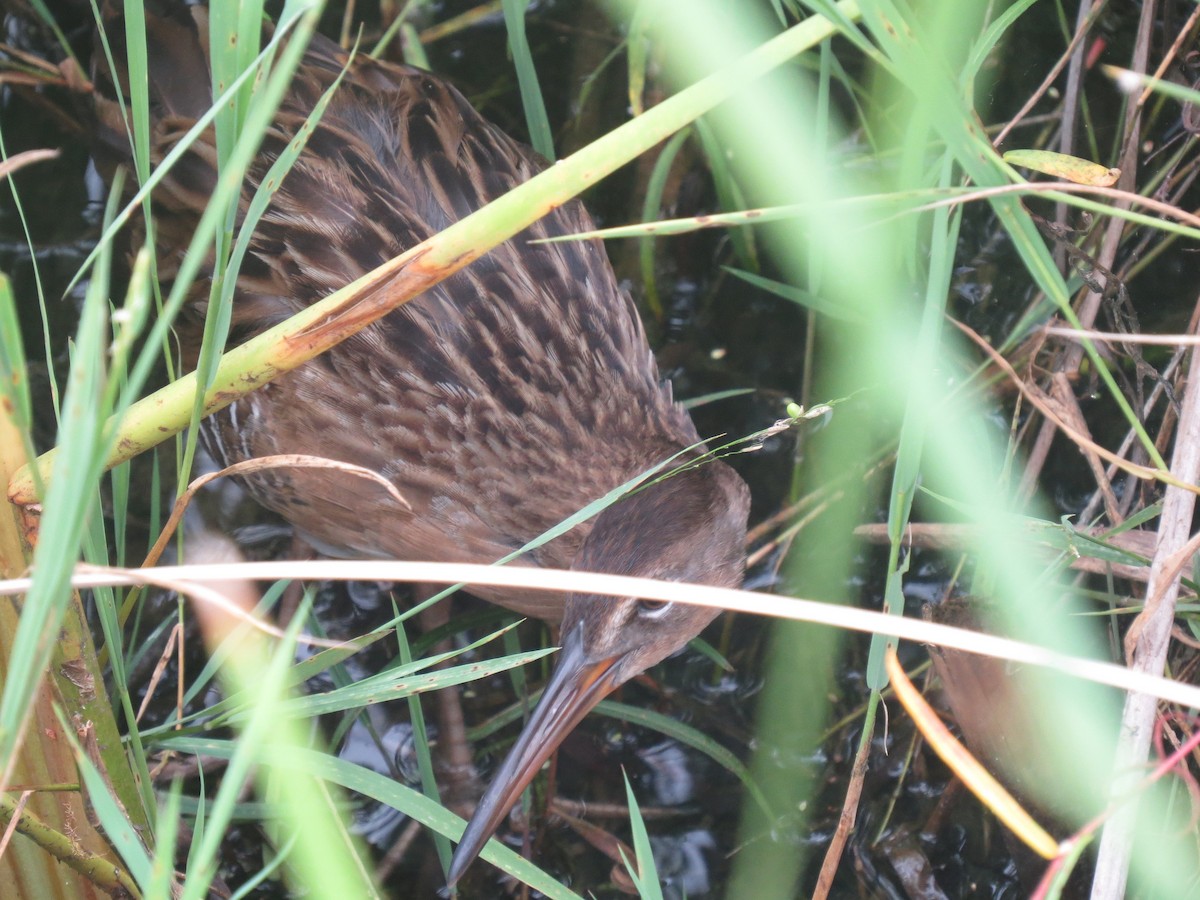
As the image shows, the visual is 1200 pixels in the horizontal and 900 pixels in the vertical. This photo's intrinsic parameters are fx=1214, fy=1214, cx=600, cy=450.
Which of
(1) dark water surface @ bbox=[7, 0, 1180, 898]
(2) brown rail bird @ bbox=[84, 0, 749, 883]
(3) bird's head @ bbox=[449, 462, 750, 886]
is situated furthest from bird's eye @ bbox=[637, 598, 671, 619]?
(1) dark water surface @ bbox=[7, 0, 1180, 898]

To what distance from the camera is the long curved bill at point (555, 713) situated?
6.53 ft

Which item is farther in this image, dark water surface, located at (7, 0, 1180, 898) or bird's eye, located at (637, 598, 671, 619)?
dark water surface, located at (7, 0, 1180, 898)

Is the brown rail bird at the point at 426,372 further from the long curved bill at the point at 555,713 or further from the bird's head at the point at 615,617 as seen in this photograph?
the long curved bill at the point at 555,713

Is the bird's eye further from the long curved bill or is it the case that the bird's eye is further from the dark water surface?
the dark water surface

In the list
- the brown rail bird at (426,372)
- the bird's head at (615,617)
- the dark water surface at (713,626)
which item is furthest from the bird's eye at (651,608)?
the dark water surface at (713,626)

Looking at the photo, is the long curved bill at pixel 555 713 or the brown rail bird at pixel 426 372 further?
Answer: the brown rail bird at pixel 426 372

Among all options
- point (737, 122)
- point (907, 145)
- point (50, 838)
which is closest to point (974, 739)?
point (907, 145)

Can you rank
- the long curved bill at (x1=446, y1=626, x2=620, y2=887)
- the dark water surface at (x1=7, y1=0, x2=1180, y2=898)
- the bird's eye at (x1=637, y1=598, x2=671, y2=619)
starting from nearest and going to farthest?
the long curved bill at (x1=446, y1=626, x2=620, y2=887) → the bird's eye at (x1=637, y1=598, x2=671, y2=619) → the dark water surface at (x1=7, y1=0, x2=1180, y2=898)

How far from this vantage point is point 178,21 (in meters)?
2.56

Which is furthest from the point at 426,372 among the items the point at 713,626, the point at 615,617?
the point at 713,626

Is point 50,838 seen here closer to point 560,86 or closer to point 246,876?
point 246,876

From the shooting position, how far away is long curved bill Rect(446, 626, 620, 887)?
1.99 m

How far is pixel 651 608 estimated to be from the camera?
2121 mm

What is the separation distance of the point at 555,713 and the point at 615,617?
0.20m
